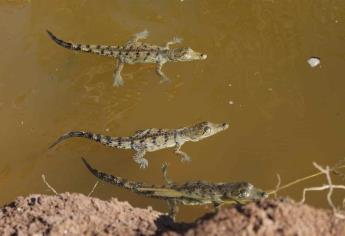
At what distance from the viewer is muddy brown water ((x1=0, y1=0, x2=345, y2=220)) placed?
7020mm

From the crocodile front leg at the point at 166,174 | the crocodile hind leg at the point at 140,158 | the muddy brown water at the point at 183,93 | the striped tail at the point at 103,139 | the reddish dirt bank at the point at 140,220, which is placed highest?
the muddy brown water at the point at 183,93

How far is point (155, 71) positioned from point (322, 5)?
2.82 metres

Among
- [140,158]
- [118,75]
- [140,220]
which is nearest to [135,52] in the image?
[118,75]

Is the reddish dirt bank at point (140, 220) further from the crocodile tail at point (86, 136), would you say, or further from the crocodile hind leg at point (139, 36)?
the crocodile hind leg at point (139, 36)

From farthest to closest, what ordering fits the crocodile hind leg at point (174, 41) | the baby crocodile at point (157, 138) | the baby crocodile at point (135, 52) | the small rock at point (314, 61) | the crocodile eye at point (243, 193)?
the crocodile hind leg at point (174, 41), the baby crocodile at point (135, 52), the small rock at point (314, 61), the baby crocodile at point (157, 138), the crocodile eye at point (243, 193)

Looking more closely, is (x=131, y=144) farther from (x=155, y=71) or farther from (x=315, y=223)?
(x=315, y=223)

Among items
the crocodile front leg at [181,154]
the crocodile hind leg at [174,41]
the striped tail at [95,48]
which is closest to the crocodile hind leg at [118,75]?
the striped tail at [95,48]

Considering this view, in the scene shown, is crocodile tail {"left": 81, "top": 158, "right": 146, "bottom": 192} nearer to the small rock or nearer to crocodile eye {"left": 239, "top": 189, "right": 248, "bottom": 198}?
crocodile eye {"left": 239, "top": 189, "right": 248, "bottom": 198}

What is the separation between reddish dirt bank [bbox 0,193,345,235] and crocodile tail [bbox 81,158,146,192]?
1.24 m

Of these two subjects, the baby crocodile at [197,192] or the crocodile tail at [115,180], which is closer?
the baby crocodile at [197,192]

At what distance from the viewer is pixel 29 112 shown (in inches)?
307

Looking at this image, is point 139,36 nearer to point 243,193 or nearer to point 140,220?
point 243,193

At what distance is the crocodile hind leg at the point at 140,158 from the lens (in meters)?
7.19

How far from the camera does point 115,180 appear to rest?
671cm
